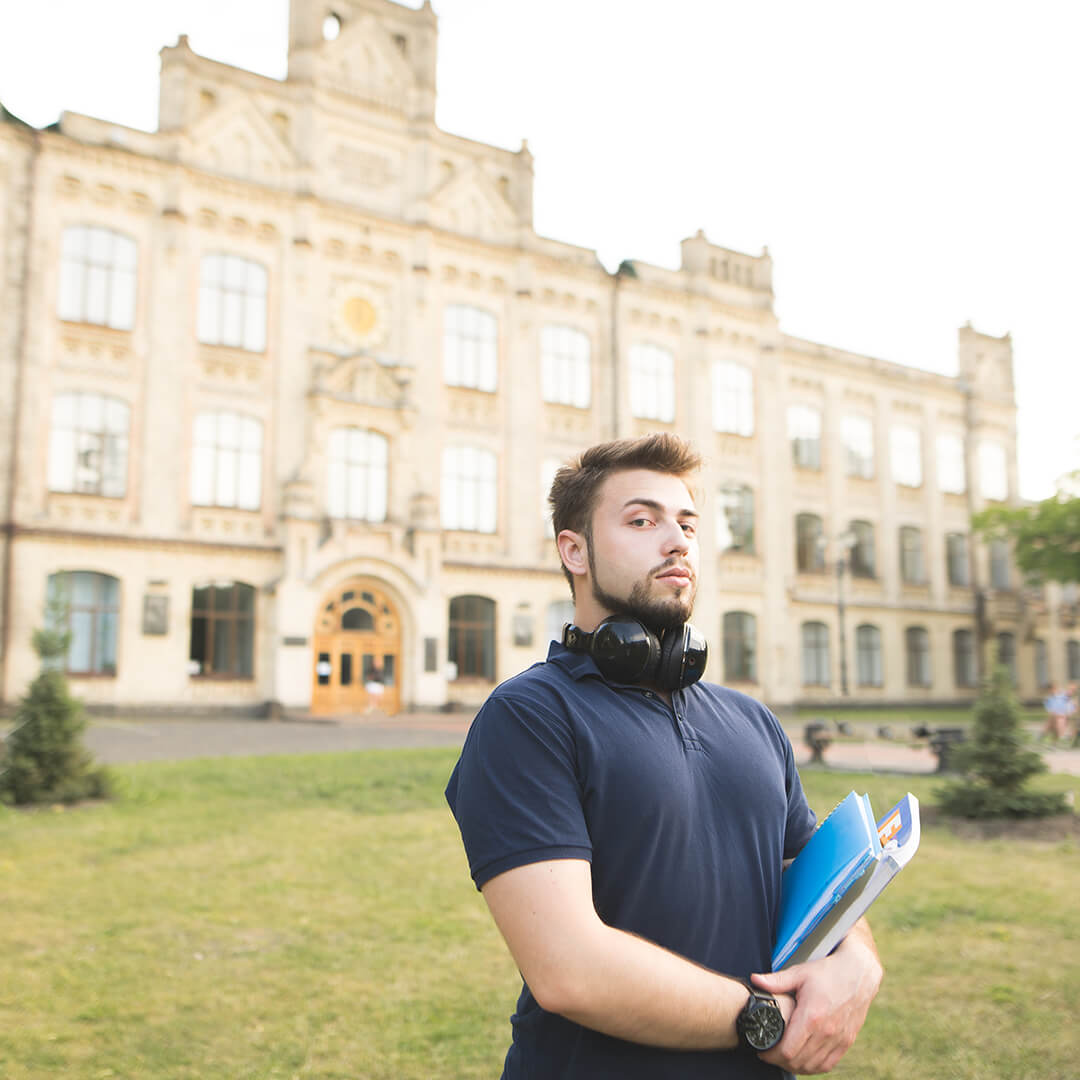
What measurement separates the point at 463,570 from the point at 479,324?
8.34m

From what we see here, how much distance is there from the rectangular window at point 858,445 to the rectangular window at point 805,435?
1334 mm

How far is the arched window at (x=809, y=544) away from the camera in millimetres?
38562

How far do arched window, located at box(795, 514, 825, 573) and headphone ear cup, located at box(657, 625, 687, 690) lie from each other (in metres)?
37.4

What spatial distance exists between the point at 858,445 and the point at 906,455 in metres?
2.88

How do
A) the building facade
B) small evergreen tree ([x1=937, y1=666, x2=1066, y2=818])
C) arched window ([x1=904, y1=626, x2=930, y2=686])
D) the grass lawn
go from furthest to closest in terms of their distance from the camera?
arched window ([x1=904, y1=626, x2=930, y2=686]), the building facade, small evergreen tree ([x1=937, y1=666, x2=1066, y2=818]), the grass lawn

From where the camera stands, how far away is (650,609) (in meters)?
2.30

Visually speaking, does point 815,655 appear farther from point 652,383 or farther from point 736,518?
point 652,383

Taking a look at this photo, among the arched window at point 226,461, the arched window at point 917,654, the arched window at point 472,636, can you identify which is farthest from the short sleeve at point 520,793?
the arched window at point 917,654

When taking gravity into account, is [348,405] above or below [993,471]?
below

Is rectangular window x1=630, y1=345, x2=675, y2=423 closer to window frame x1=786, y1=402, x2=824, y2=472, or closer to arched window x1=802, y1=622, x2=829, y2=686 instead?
window frame x1=786, y1=402, x2=824, y2=472

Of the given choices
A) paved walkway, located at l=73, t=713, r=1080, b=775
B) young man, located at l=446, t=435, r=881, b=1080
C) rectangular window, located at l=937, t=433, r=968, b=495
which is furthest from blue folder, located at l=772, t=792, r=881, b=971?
rectangular window, located at l=937, t=433, r=968, b=495

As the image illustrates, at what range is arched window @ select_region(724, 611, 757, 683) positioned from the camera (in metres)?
35.6

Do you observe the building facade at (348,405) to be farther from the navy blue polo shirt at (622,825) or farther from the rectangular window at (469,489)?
the navy blue polo shirt at (622,825)

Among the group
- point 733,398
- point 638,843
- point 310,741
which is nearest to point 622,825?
point 638,843
